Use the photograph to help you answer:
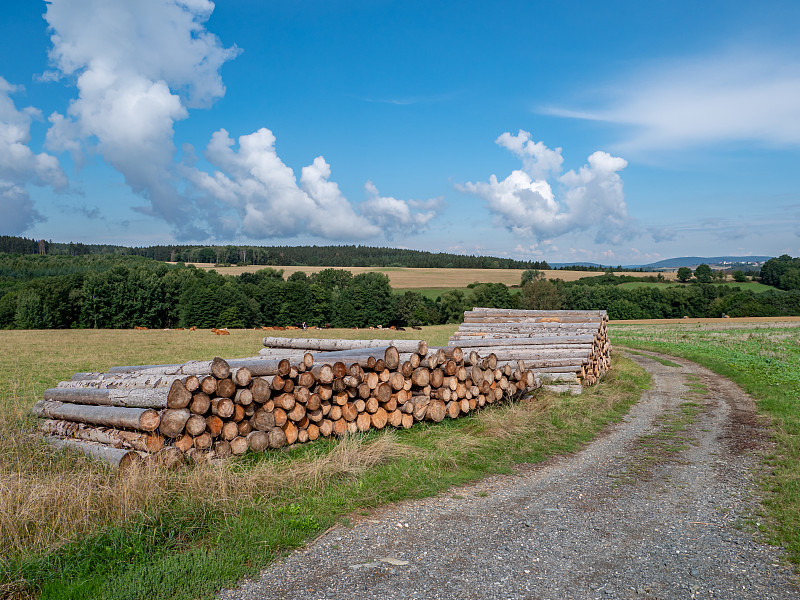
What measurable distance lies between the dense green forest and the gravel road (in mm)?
64890

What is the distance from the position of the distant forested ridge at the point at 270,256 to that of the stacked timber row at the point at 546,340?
10770cm

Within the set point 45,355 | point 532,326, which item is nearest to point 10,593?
point 532,326

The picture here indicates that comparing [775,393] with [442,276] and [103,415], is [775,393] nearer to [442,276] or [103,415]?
[103,415]

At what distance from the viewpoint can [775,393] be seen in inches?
577

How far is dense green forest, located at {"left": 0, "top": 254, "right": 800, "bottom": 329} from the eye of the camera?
66.7 m

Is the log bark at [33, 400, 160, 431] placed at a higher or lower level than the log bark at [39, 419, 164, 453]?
higher

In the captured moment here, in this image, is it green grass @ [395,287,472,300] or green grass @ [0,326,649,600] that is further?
green grass @ [395,287,472,300]

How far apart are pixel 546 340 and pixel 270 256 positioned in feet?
395

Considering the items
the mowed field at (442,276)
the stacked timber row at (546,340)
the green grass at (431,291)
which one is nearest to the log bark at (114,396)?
the stacked timber row at (546,340)

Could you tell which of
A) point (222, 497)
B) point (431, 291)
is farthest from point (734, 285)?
point (222, 497)

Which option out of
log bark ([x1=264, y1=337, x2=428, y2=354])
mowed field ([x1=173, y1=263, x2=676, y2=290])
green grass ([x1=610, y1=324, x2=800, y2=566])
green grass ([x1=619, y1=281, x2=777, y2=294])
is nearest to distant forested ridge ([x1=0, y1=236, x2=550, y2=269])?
mowed field ([x1=173, y1=263, x2=676, y2=290])

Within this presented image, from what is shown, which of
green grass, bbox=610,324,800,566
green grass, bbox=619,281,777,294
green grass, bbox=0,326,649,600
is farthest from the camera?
green grass, bbox=619,281,777,294

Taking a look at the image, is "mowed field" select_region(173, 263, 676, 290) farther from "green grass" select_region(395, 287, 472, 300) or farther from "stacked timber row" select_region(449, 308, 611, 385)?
"stacked timber row" select_region(449, 308, 611, 385)

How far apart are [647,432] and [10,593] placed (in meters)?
10.3
